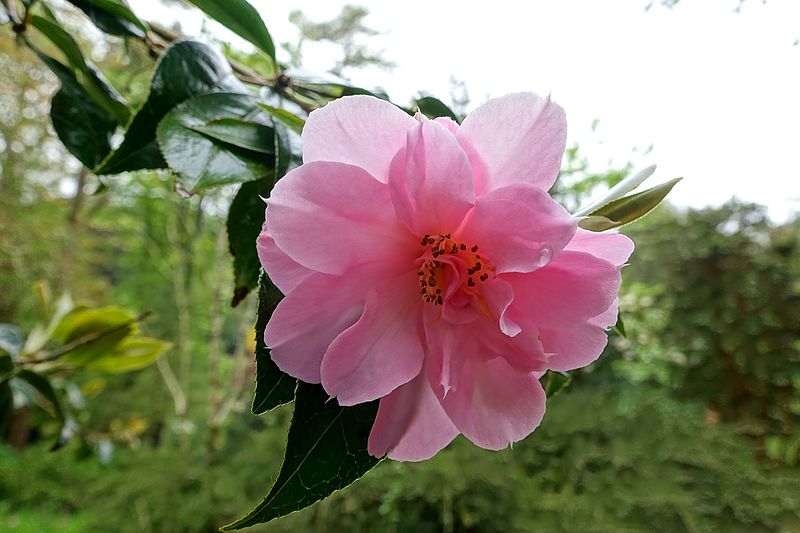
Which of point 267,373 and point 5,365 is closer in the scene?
point 267,373

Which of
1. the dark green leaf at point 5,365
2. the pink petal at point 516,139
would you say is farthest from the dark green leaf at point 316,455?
the dark green leaf at point 5,365

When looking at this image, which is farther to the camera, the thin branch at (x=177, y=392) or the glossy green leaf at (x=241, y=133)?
the thin branch at (x=177, y=392)

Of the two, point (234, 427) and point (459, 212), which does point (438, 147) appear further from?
point (234, 427)

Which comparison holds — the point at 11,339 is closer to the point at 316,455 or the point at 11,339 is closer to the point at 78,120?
the point at 78,120

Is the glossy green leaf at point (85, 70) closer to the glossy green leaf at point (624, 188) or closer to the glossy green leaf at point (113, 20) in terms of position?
the glossy green leaf at point (113, 20)

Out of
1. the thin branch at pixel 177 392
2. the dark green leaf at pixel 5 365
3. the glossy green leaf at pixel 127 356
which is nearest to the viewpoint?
the dark green leaf at pixel 5 365

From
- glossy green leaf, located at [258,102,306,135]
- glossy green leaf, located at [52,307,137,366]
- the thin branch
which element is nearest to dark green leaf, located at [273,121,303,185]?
glossy green leaf, located at [258,102,306,135]

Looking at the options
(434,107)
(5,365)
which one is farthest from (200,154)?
(5,365)

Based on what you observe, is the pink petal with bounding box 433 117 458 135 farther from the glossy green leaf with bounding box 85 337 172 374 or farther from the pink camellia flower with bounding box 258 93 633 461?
the glossy green leaf with bounding box 85 337 172 374
